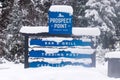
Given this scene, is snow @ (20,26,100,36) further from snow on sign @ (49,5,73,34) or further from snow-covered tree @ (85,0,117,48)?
snow-covered tree @ (85,0,117,48)

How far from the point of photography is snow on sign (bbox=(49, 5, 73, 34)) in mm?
14211

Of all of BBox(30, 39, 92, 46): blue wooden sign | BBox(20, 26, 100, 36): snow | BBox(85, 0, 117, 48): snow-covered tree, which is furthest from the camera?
BBox(85, 0, 117, 48): snow-covered tree

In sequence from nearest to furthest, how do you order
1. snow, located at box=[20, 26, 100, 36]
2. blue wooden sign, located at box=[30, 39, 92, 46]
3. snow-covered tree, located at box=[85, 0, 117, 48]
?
snow, located at box=[20, 26, 100, 36]
blue wooden sign, located at box=[30, 39, 92, 46]
snow-covered tree, located at box=[85, 0, 117, 48]

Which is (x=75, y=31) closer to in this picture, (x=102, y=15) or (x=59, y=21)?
(x=59, y=21)

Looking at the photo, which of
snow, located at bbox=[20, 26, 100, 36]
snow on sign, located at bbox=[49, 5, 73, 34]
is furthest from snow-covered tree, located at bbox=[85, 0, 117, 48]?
snow, located at bbox=[20, 26, 100, 36]

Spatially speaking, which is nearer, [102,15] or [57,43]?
[57,43]

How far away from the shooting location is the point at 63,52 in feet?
46.5

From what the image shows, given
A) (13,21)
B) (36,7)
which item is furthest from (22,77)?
(36,7)

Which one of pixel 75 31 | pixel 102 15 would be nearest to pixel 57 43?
pixel 75 31

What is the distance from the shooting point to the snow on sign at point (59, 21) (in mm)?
14211

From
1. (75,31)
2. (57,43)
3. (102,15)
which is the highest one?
(102,15)

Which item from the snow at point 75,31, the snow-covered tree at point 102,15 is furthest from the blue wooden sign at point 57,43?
the snow-covered tree at point 102,15

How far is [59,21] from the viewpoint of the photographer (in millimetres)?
14250

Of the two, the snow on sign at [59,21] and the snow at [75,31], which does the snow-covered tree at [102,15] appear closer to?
the snow on sign at [59,21]
